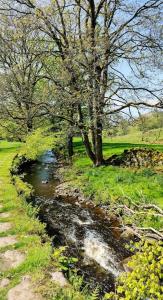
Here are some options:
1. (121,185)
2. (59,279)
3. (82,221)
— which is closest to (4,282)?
(59,279)

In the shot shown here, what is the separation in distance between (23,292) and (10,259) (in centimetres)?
173

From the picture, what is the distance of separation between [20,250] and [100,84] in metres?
13.1

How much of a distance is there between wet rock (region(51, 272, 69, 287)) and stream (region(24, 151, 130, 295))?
0.58m

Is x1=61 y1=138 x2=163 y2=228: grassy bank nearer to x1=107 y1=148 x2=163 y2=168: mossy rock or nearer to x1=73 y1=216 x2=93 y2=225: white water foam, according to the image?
x1=107 y1=148 x2=163 y2=168: mossy rock

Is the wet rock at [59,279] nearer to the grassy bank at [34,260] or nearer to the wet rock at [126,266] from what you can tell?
the grassy bank at [34,260]

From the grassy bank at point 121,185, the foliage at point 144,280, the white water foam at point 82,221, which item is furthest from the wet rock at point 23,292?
the white water foam at point 82,221

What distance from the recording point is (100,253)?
11312mm

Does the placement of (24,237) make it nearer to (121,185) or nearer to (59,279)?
(59,279)

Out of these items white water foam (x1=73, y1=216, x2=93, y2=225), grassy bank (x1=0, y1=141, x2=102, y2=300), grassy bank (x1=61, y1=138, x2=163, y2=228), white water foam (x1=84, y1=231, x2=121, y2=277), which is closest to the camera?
grassy bank (x1=0, y1=141, x2=102, y2=300)

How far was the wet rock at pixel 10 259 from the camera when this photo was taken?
324 inches

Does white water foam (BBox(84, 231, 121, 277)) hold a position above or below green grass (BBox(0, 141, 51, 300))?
below

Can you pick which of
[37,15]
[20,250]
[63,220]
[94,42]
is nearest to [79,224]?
[63,220]

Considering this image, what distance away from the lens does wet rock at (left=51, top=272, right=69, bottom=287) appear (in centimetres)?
742

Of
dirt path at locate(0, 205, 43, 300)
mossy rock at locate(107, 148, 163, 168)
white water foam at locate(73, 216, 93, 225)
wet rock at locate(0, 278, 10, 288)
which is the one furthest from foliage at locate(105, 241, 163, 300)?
mossy rock at locate(107, 148, 163, 168)
